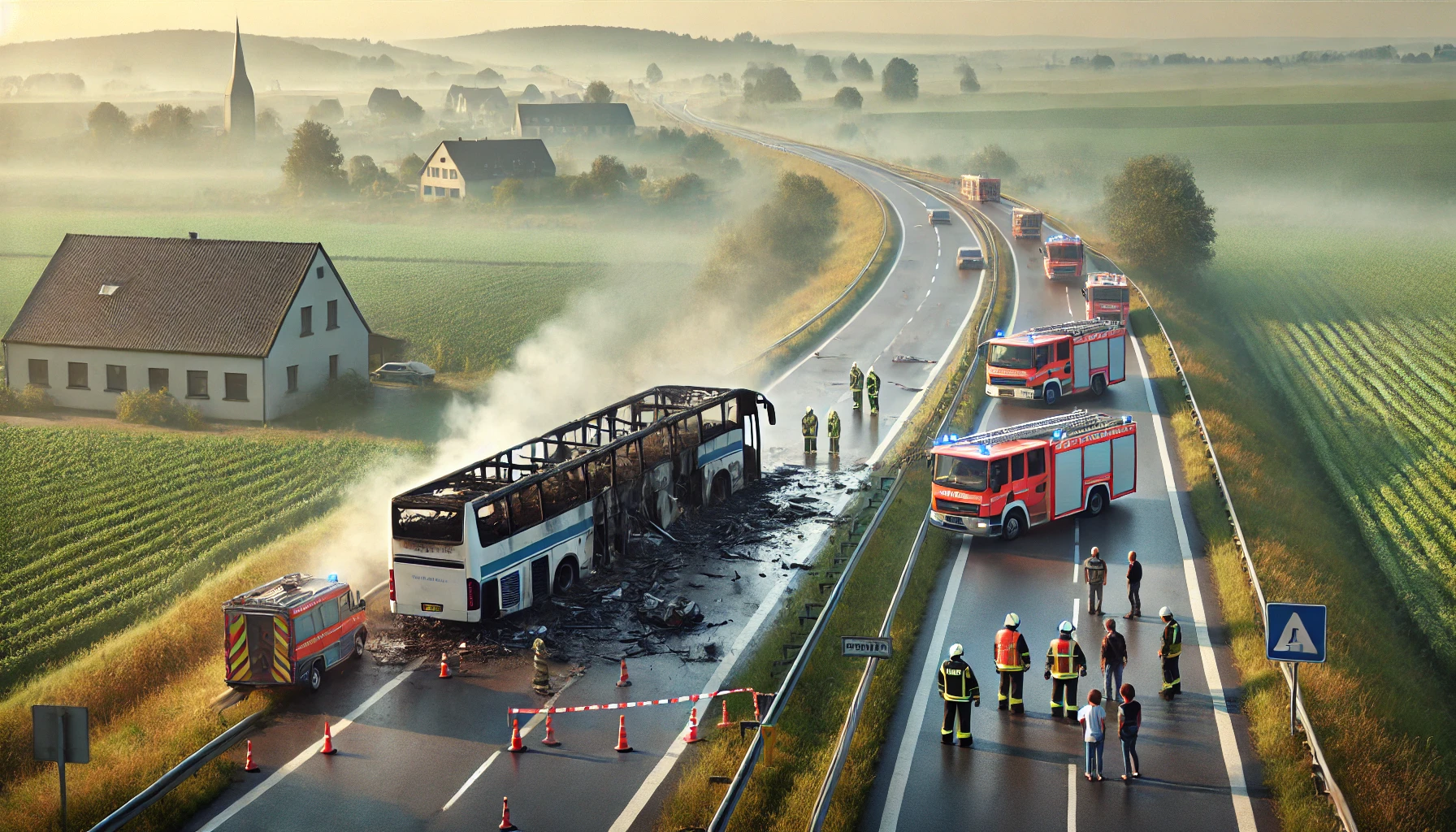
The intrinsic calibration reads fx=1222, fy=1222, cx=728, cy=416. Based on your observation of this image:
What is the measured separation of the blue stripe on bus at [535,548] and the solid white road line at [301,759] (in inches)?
79.0

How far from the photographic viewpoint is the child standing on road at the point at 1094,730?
1608cm

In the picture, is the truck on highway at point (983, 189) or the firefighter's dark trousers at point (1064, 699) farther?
the truck on highway at point (983, 189)

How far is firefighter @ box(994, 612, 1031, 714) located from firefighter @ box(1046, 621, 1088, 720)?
420 mm

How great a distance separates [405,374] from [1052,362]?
94.4 ft

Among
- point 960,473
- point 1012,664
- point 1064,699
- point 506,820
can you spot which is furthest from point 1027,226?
Answer: point 506,820

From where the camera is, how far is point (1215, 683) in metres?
19.7

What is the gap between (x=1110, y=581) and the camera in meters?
24.8

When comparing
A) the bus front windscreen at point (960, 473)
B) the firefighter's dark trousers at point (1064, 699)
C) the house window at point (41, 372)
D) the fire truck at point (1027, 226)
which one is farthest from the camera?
the fire truck at point (1027, 226)

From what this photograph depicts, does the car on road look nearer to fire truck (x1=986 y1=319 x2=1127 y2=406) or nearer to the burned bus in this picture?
the burned bus

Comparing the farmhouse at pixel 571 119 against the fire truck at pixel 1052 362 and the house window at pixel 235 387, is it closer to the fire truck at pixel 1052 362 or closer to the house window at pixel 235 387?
the house window at pixel 235 387

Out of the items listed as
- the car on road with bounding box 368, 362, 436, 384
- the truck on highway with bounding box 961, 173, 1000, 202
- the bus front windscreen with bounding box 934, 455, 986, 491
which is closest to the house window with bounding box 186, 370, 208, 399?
the car on road with bounding box 368, 362, 436, 384

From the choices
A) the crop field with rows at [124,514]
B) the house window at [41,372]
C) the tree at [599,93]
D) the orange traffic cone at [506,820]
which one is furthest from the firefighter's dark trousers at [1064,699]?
the tree at [599,93]

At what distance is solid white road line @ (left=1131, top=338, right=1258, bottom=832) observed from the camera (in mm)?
15797

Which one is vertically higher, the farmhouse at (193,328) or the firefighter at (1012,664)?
the farmhouse at (193,328)
